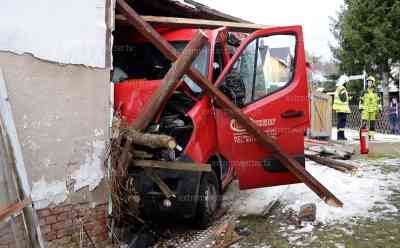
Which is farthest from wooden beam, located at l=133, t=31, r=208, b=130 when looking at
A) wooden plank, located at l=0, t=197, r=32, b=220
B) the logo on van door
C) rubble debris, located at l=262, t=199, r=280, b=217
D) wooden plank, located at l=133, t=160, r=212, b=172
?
rubble debris, located at l=262, t=199, r=280, b=217

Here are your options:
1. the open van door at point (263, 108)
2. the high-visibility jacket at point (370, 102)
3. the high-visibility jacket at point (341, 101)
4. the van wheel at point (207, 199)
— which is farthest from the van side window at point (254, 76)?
the high-visibility jacket at point (370, 102)

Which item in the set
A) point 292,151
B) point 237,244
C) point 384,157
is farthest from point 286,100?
point 384,157

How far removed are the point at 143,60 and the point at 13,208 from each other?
10.6 feet

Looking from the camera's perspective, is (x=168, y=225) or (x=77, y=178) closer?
(x=77, y=178)

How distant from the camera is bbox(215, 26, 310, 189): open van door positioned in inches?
196

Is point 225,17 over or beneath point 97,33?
over

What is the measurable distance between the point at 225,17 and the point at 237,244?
3.85 meters

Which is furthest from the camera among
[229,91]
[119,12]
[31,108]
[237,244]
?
[229,91]

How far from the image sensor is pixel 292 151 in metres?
5.17

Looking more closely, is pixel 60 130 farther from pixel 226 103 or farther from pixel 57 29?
pixel 226 103

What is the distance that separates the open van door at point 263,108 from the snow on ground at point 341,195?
2.37 feet

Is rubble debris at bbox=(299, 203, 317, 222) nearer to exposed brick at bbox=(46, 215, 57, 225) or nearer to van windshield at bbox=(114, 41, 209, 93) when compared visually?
van windshield at bbox=(114, 41, 209, 93)

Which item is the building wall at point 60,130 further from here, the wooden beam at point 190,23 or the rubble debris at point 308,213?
the rubble debris at point 308,213

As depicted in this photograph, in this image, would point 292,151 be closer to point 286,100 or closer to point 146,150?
point 286,100
